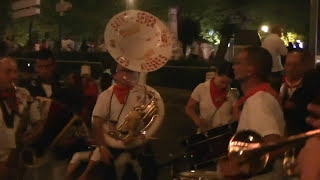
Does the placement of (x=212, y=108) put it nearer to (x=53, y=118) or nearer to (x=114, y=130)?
(x=114, y=130)

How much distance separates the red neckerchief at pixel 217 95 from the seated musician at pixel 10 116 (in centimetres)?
220

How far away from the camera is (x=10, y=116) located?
18.7 ft

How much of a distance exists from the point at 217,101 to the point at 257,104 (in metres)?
2.93

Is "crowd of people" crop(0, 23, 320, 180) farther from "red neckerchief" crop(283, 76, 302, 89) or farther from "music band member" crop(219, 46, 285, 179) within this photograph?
"music band member" crop(219, 46, 285, 179)

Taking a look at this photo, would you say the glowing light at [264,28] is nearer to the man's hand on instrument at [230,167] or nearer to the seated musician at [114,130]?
the seated musician at [114,130]

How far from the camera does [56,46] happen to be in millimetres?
26812

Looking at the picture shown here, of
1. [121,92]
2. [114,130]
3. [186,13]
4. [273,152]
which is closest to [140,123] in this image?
[114,130]

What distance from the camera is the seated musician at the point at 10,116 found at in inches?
221

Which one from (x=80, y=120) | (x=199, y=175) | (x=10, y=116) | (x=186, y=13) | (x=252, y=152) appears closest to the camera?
(x=252, y=152)

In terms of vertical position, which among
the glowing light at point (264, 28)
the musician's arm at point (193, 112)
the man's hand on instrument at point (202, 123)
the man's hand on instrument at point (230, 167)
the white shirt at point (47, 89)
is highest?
the white shirt at point (47, 89)

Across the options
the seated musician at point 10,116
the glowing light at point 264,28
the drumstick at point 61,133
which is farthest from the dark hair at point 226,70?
the glowing light at point 264,28

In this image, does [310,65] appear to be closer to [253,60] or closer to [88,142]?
[253,60]

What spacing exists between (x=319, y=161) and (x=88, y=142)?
3.79 m

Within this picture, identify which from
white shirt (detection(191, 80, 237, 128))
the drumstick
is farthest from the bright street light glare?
the drumstick
